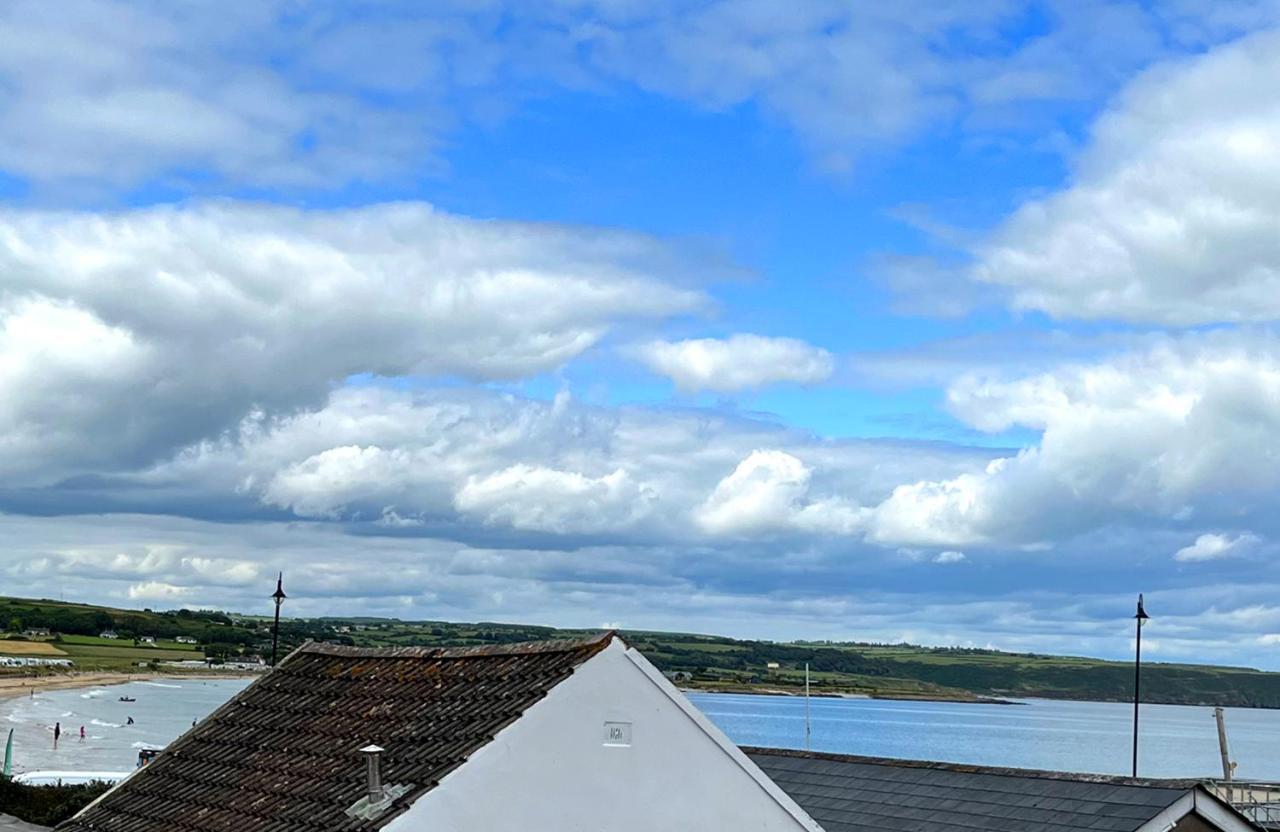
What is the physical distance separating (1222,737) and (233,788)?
2400 cm

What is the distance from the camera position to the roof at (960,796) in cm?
2255

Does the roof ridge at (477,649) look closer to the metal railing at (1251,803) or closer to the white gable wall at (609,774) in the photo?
the white gable wall at (609,774)

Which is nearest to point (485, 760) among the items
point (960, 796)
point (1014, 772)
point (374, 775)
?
point (374, 775)

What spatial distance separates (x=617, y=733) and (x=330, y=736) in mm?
3075

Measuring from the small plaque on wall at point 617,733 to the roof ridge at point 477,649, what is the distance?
2.47 ft

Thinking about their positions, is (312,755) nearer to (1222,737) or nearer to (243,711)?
(243,711)

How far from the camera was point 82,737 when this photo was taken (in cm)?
12119

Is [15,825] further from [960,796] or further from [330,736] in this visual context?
[330,736]

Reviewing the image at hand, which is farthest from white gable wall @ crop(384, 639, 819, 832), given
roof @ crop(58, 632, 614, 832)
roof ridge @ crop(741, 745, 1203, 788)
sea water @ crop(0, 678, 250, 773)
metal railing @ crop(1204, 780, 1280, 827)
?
sea water @ crop(0, 678, 250, 773)

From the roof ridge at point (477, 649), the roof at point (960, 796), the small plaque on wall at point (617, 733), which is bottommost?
the roof at point (960, 796)

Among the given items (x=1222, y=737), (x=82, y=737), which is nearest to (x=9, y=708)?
(x=82, y=737)

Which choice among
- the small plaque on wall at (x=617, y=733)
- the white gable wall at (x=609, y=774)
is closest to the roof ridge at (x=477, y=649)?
the white gable wall at (x=609, y=774)

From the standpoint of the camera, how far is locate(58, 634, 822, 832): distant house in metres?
13.7

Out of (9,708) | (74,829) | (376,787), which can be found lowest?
(9,708)
